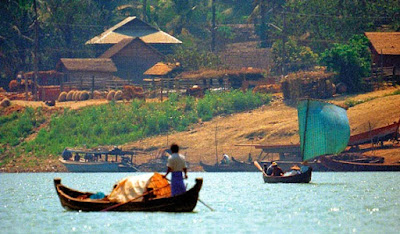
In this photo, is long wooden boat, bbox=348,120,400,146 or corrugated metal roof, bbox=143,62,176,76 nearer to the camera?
long wooden boat, bbox=348,120,400,146

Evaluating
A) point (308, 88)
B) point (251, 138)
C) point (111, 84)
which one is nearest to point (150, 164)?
point (251, 138)

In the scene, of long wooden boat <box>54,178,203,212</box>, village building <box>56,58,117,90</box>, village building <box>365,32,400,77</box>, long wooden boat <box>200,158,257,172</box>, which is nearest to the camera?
long wooden boat <box>54,178,203,212</box>

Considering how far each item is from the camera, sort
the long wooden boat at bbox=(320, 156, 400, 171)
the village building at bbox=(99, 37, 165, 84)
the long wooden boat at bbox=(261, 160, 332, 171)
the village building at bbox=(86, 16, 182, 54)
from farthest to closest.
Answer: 1. the village building at bbox=(86, 16, 182, 54)
2. the village building at bbox=(99, 37, 165, 84)
3. the long wooden boat at bbox=(261, 160, 332, 171)
4. the long wooden boat at bbox=(320, 156, 400, 171)

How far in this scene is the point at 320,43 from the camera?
271 feet

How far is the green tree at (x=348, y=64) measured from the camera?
6881 cm

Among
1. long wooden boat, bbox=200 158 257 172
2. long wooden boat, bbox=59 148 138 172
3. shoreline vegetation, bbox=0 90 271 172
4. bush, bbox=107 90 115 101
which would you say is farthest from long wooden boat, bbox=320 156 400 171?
bush, bbox=107 90 115 101

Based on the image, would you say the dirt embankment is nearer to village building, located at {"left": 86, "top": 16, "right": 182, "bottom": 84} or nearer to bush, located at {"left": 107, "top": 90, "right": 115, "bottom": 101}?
bush, located at {"left": 107, "top": 90, "right": 115, "bottom": 101}

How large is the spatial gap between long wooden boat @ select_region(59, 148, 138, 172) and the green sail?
16320 mm

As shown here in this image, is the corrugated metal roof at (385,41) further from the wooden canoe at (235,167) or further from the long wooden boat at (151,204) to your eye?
the long wooden boat at (151,204)

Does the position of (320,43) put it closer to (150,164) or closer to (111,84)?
(111,84)

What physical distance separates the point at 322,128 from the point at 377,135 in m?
11.8

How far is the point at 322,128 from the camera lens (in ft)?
157

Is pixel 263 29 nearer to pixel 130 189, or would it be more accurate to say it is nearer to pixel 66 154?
pixel 66 154

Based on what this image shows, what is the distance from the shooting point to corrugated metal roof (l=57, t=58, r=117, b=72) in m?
82.2
